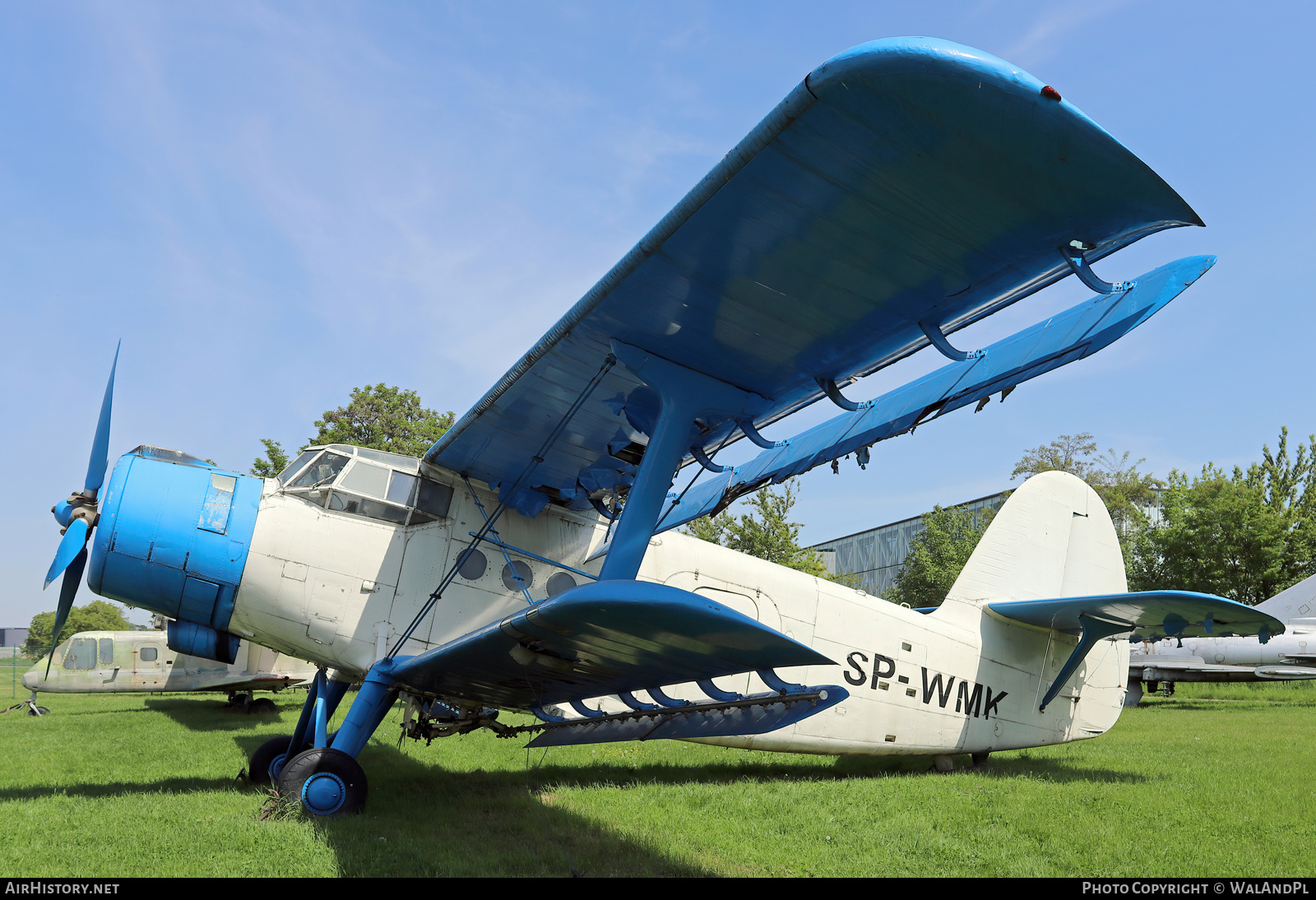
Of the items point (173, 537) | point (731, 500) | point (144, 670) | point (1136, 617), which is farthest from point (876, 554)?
point (173, 537)

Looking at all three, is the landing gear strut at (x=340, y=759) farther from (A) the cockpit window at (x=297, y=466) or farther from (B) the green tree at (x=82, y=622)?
(B) the green tree at (x=82, y=622)

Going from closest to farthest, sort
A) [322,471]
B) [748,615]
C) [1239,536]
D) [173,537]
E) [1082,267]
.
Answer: [1082,267], [173,537], [322,471], [748,615], [1239,536]

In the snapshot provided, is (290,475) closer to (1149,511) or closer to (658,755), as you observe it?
(658,755)

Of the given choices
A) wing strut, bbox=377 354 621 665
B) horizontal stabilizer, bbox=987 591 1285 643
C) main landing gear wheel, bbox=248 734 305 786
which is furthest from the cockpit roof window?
horizontal stabilizer, bbox=987 591 1285 643

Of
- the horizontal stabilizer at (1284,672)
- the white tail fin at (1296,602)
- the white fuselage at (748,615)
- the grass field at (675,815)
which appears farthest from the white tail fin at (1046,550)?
the white tail fin at (1296,602)

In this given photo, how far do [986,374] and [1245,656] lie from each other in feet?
75.1

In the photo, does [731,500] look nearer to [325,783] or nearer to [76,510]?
[325,783]

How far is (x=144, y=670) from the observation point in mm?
18422

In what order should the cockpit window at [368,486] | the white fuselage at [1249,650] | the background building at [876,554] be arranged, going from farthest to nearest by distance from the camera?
the background building at [876,554] < the white fuselage at [1249,650] < the cockpit window at [368,486]

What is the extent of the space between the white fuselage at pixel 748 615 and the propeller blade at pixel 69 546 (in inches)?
45.7

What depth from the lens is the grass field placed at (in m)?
4.92

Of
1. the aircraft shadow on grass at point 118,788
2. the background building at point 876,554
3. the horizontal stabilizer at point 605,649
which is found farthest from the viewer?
the background building at point 876,554

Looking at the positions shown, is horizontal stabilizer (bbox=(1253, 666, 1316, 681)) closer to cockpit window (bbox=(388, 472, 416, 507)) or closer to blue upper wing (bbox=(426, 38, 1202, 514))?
blue upper wing (bbox=(426, 38, 1202, 514))

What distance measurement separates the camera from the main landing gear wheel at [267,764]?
7.58 m
